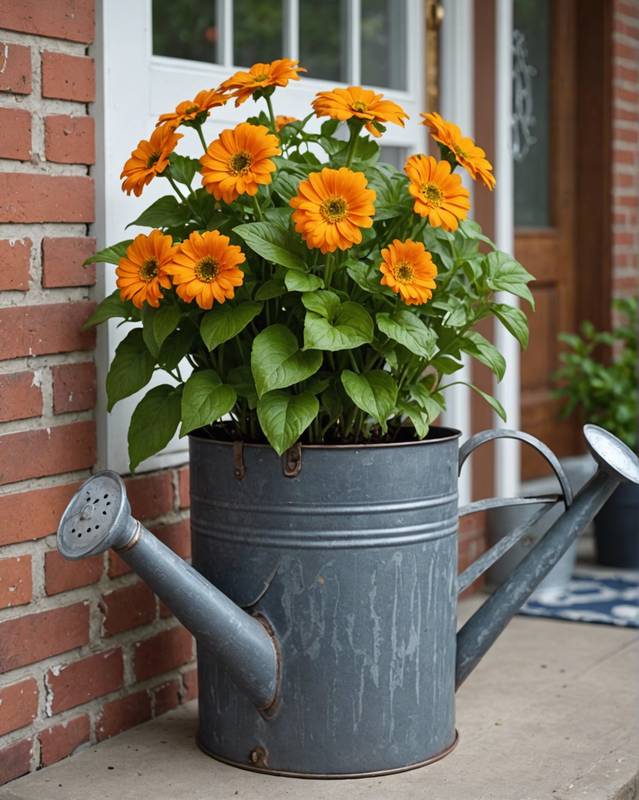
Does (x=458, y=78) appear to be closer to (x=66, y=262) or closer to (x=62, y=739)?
(x=66, y=262)

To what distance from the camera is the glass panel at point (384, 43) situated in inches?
118

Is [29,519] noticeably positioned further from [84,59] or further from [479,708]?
[479,708]

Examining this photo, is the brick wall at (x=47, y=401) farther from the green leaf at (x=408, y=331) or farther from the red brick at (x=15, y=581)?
the green leaf at (x=408, y=331)

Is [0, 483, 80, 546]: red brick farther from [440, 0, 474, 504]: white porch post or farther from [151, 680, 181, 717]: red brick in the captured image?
[440, 0, 474, 504]: white porch post

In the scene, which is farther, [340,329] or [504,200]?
[504,200]

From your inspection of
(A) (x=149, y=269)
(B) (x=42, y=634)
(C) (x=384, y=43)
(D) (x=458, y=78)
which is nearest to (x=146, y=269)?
(A) (x=149, y=269)

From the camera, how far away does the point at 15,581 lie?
1967mm

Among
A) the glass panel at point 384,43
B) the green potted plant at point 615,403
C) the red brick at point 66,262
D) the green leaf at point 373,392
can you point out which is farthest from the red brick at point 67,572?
the green potted plant at point 615,403

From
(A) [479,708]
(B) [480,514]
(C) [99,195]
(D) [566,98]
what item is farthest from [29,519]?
(D) [566,98]

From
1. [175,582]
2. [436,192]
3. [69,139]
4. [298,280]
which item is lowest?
[175,582]

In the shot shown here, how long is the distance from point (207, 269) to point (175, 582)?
1.44 feet

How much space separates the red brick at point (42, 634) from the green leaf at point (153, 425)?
265mm

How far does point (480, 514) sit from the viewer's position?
132 inches

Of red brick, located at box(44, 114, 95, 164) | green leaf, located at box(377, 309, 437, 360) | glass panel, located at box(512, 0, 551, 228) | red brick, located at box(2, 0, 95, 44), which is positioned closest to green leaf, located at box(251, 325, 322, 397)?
green leaf, located at box(377, 309, 437, 360)
